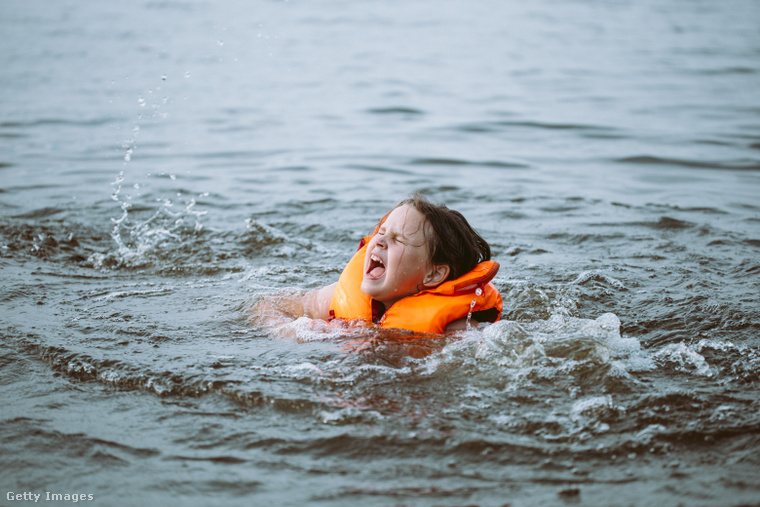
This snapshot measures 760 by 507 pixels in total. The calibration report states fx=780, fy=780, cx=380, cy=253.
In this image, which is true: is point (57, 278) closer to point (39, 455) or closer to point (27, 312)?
point (27, 312)

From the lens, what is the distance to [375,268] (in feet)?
13.6

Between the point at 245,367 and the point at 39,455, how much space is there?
101 centimetres

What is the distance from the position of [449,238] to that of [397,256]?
11.7 inches

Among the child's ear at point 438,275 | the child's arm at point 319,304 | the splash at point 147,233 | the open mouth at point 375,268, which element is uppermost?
the open mouth at point 375,268

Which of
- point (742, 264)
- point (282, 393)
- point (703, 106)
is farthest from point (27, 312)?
point (703, 106)

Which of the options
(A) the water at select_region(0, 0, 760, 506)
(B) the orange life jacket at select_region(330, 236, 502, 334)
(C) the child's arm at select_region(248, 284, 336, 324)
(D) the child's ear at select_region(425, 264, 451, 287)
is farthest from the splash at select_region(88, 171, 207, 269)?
(D) the child's ear at select_region(425, 264, 451, 287)

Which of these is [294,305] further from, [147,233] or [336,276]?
[147,233]

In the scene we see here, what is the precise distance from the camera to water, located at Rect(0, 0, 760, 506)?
2832 mm

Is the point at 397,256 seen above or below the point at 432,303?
above

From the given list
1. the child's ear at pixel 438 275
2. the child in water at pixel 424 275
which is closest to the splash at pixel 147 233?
the child in water at pixel 424 275

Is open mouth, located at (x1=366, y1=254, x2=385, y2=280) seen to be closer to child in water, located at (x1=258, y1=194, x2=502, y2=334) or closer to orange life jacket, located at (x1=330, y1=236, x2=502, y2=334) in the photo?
child in water, located at (x1=258, y1=194, x2=502, y2=334)

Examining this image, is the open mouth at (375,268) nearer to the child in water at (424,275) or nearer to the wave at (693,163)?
the child in water at (424,275)

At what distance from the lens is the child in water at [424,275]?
405 centimetres

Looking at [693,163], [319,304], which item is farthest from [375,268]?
[693,163]
